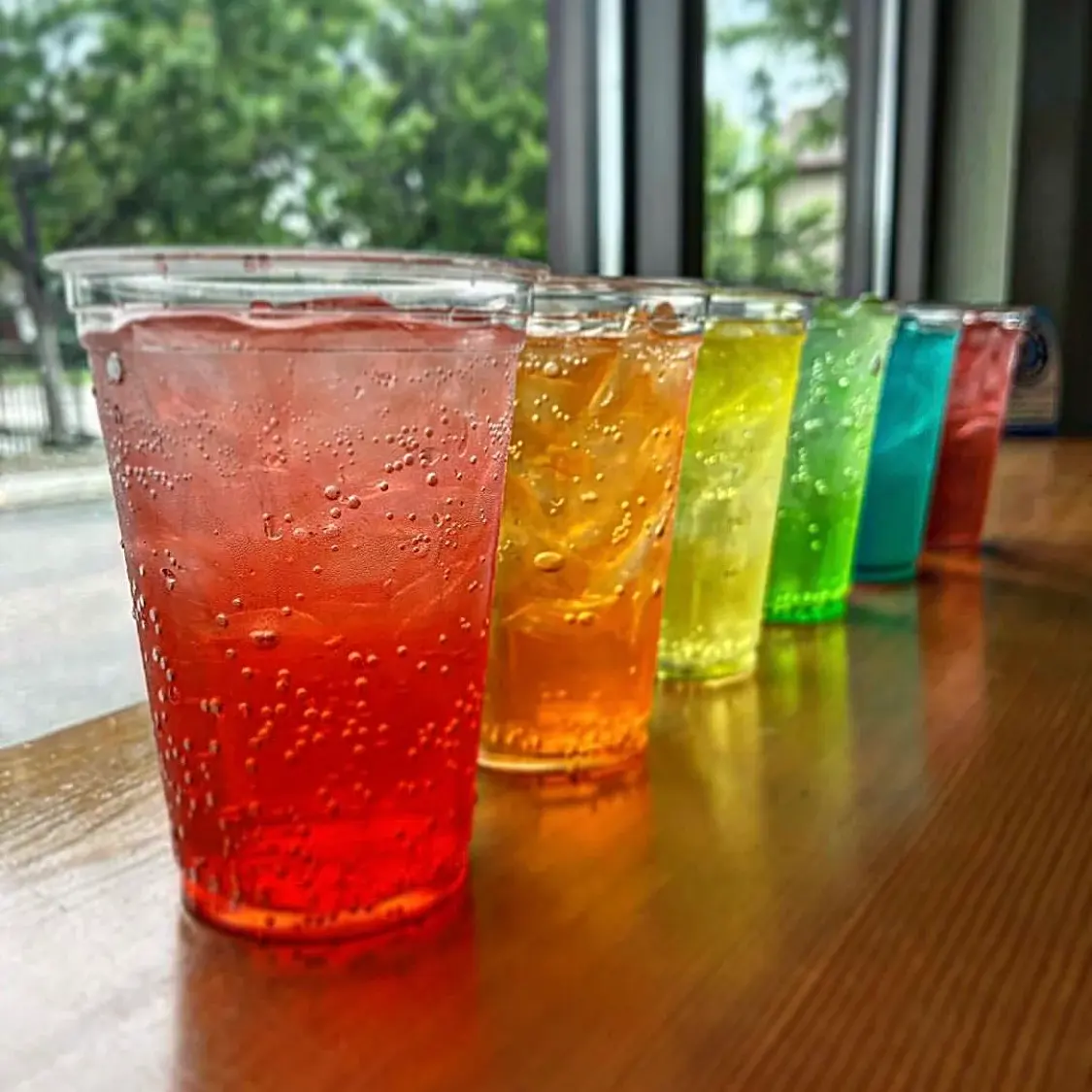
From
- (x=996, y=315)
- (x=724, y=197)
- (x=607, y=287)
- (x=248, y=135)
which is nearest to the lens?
(x=607, y=287)

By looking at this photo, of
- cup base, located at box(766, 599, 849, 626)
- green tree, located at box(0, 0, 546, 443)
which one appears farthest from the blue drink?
green tree, located at box(0, 0, 546, 443)

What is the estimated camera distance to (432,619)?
0.42 m

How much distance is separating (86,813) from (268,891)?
0.14 metres

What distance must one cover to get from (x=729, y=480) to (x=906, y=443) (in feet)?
0.98

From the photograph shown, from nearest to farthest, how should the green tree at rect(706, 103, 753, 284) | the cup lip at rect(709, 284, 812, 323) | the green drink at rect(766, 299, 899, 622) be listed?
the cup lip at rect(709, 284, 812, 323)
the green drink at rect(766, 299, 899, 622)
the green tree at rect(706, 103, 753, 284)

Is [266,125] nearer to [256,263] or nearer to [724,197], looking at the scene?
[724,197]

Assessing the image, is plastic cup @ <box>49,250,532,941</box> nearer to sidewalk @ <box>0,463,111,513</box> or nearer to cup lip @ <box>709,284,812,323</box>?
cup lip @ <box>709,284,812,323</box>

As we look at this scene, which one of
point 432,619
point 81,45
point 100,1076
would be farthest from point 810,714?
point 81,45

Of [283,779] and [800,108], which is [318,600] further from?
[800,108]

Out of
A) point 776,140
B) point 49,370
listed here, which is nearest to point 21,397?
point 49,370

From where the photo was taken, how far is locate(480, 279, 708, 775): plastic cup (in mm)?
524

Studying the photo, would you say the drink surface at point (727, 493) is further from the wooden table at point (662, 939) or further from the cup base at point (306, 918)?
the cup base at point (306, 918)

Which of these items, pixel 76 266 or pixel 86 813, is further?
pixel 86 813

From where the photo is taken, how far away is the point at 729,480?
0.67m
